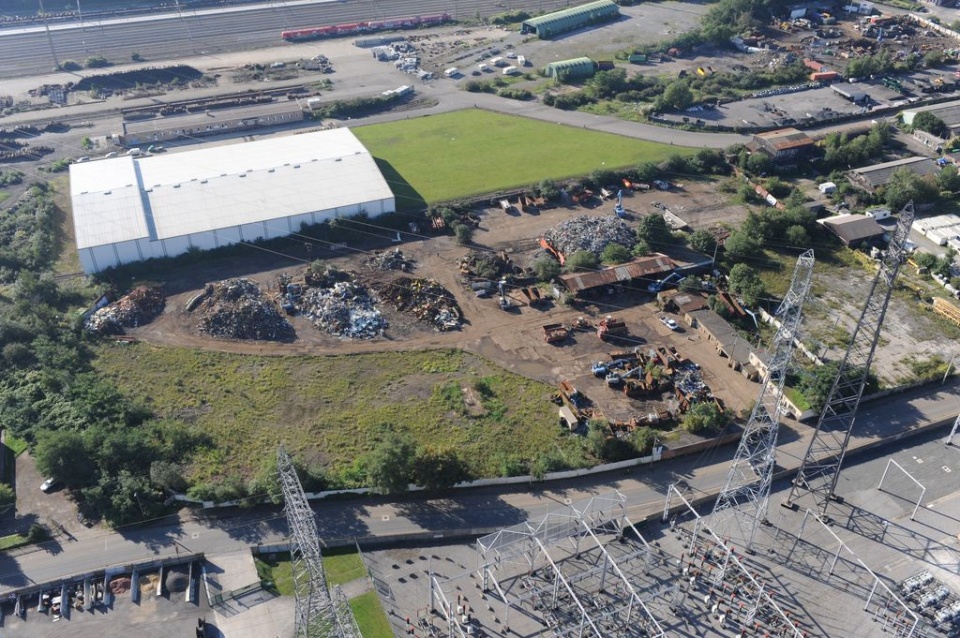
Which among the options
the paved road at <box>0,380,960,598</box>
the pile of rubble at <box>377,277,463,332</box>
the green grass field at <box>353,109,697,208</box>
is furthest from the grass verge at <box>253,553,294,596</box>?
the green grass field at <box>353,109,697,208</box>

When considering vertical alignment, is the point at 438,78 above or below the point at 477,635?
above

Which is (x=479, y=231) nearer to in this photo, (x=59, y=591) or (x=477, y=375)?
(x=477, y=375)

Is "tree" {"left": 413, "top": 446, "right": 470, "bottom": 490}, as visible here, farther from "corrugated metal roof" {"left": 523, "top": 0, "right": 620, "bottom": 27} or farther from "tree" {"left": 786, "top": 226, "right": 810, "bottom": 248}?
"corrugated metal roof" {"left": 523, "top": 0, "right": 620, "bottom": 27}

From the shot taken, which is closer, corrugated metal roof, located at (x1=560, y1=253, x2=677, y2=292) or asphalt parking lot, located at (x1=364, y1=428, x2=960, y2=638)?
asphalt parking lot, located at (x1=364, y1=428, x2=960, y2=638)

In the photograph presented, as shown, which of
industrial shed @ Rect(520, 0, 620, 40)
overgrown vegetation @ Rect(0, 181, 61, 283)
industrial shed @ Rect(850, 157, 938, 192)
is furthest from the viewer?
industrial shed @ Rect(520, 0, 620, 40)

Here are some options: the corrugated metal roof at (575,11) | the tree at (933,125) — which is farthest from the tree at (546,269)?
the corrugated metal roof at (575,11)

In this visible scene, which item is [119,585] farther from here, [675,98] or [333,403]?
[675,98]

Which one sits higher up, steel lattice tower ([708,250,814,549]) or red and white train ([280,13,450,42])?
red and white train ([280,13,450,42])

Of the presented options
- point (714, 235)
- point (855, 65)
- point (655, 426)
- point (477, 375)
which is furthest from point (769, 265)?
point (855, 65)
